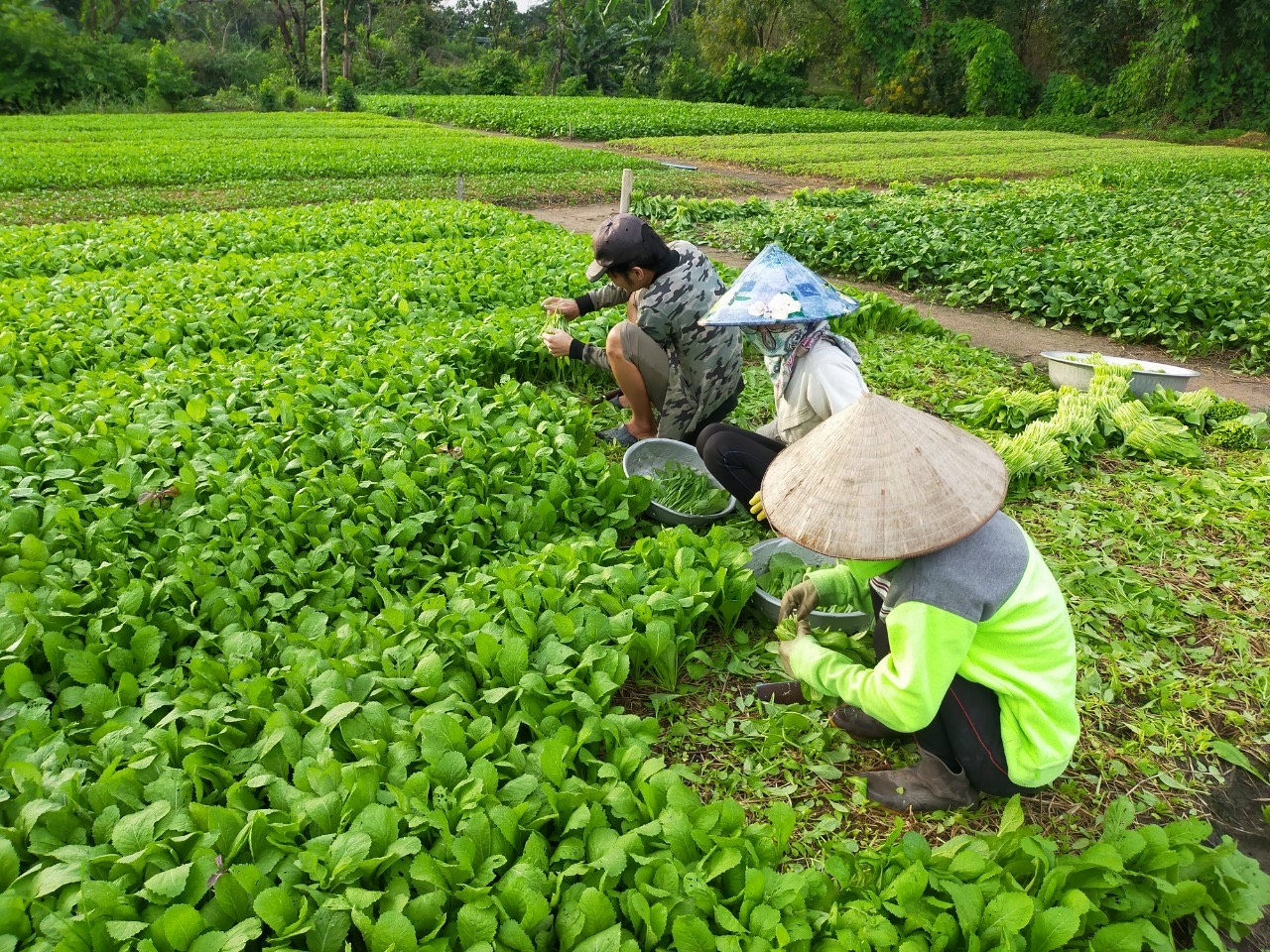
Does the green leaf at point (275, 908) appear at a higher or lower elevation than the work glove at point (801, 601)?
lower

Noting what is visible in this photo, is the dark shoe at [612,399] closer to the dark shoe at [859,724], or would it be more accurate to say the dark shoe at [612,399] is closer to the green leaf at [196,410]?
the green leaf at [196,410]

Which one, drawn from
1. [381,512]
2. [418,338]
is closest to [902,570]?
[381,512]

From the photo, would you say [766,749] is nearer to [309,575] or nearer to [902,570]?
[902,570]

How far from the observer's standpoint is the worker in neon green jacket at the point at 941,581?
1.85m

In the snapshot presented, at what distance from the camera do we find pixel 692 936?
1.72 m

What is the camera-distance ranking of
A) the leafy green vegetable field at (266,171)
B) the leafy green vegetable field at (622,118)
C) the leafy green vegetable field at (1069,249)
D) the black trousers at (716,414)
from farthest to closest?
the leafy green vegetable field at (622,118), the leafy green vegetable field at (266,171), the leafy green vegetable field at (1069,249), the black trousers at (716,414)

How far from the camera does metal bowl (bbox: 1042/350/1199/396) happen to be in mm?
5344

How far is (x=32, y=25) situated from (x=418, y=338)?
115 feet

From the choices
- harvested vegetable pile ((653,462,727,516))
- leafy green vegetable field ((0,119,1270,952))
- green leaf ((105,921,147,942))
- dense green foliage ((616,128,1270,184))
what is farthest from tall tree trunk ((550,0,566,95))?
green leaf ((105,921,147,942))

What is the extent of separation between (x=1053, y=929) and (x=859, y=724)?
0.87m

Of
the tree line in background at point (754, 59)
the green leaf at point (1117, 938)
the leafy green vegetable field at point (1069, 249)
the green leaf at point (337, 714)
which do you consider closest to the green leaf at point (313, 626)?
the green leaf at point (337, 714)

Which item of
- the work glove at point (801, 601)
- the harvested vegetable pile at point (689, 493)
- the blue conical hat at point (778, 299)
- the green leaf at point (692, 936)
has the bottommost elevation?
the green leaf at point (692, 936)

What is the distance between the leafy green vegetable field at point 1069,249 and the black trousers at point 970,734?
6264mm

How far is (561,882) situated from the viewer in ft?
6.15
